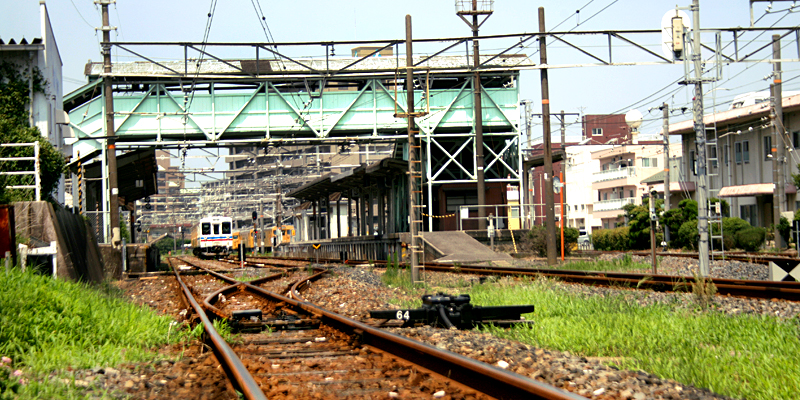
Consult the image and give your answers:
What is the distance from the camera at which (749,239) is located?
3241 centimetres

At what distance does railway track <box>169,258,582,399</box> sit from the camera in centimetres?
526

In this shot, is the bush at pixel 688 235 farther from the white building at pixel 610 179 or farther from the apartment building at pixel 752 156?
the white building at pixel 610 179

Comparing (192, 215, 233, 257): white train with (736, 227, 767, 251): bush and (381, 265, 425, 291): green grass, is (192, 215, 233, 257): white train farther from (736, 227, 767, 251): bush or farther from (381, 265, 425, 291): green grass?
(736, 227, 767, 251): bush

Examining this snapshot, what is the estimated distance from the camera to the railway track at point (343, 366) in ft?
17.3

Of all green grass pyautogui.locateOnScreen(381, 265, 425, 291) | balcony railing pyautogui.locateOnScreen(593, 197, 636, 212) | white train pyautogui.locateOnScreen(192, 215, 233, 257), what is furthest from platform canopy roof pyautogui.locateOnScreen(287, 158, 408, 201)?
balcony railing pyautogui.locateOnScreen(593, 197, 636, 212)

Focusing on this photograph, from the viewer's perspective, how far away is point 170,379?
612cm

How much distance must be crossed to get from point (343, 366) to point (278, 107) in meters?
30.4

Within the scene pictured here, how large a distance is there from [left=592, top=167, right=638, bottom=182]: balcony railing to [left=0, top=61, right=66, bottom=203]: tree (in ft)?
188

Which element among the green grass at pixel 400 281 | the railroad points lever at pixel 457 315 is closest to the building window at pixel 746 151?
the green grass at pixel 400 281

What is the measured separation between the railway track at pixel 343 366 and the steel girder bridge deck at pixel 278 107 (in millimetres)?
25279

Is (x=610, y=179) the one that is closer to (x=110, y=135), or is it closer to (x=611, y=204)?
(x=611, y=204)

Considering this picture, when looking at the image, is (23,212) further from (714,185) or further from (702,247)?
(714,185)

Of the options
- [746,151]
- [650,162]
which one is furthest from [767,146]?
[650,162]

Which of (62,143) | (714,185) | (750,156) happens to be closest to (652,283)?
(62,143)
